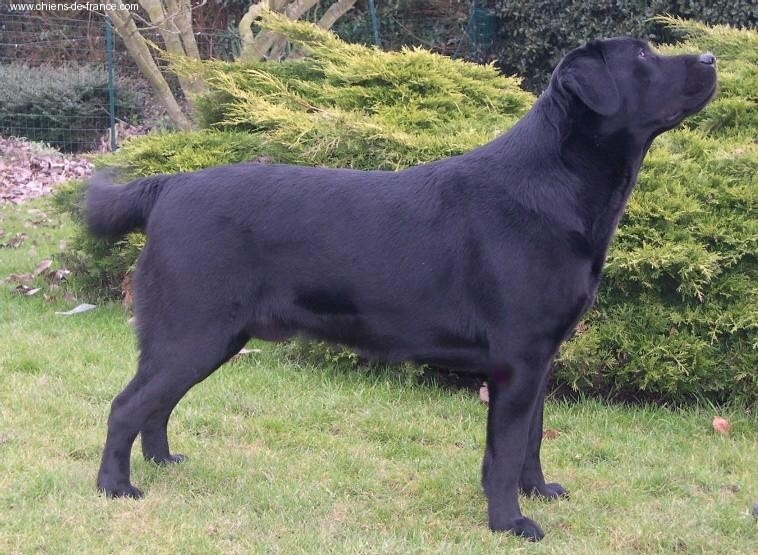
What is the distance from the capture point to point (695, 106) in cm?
335

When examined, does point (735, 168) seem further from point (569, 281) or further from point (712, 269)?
point (569, 281)

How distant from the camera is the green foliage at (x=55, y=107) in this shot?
13.1m

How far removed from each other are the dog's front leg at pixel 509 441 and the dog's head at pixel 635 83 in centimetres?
97

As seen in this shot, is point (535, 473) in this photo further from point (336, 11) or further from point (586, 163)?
point (336, 11)

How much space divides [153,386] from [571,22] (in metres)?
10.1

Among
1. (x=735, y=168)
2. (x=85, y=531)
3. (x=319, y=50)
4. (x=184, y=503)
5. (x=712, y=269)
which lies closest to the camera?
(x=85, y=531)

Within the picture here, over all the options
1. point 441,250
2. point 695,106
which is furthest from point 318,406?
point 695,106

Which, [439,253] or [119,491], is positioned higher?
[439,253]

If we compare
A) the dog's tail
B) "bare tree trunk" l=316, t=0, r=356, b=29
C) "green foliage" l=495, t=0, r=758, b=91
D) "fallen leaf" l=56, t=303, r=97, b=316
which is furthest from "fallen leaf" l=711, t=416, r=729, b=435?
"green foliage" l=495, t=0, r=758, b=91

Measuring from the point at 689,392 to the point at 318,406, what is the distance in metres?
1.89

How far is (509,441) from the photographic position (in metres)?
3.25

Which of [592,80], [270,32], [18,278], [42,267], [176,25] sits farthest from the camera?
[176,25]

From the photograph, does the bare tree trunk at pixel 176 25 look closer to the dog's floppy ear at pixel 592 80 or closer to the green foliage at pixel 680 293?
the green foliage at pixel 680 293

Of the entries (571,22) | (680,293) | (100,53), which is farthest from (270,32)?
(100,53)
